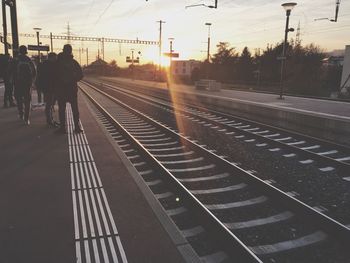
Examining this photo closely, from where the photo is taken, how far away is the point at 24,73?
9.90 metres

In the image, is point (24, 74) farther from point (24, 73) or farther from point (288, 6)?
point (288, 6)

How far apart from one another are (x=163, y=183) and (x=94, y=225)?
2.21m

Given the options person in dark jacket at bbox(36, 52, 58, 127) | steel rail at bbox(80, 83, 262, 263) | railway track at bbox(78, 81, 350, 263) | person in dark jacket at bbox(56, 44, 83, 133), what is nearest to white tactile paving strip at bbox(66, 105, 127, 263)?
railway track at bbox(78, 81, 350, 263)

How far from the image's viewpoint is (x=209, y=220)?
4305 millimetres

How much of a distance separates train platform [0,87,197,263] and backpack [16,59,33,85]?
2.94 metres

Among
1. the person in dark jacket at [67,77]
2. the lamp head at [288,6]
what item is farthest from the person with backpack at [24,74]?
the lamp head at [288,6]

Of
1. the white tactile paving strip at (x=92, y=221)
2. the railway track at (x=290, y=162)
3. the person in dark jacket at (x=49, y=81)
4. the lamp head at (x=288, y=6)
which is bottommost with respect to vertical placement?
the railway track at (x=290, y=162)

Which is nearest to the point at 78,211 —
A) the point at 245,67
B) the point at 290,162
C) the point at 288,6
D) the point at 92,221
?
the point at 92,221

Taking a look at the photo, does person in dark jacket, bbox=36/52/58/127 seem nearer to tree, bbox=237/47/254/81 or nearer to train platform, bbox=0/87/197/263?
train platform, bbox=0/87/197/263

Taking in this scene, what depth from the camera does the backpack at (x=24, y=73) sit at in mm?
9891

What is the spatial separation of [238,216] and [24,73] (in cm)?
755

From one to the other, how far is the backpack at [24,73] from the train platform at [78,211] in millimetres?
2936

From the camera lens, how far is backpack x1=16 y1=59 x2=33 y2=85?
9.89 m

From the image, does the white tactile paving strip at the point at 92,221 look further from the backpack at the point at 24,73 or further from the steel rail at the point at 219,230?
the backpack at the point at 24,73
